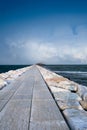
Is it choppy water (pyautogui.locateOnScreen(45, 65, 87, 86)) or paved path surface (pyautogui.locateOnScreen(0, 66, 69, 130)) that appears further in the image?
choppy water (pyautogui.locateOnScreen(45, 65, 87, 86))

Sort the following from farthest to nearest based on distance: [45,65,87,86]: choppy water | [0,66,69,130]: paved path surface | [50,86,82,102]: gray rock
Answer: [45,65,87,86]: choppy water < [50,86,82,102]: gray rock < [0,66,69,130]: paved path surface

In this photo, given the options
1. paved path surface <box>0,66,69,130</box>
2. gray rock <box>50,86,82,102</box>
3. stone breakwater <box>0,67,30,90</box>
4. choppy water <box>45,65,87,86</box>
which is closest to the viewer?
paved path surface <box>0,66,69,130</box>

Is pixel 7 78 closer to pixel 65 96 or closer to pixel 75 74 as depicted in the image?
pixel 65 96

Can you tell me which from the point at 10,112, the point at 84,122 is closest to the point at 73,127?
the point at 84,122

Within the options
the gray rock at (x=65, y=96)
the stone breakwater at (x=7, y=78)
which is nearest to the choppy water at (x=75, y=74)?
the stone breakwater at (x=7, y=78)

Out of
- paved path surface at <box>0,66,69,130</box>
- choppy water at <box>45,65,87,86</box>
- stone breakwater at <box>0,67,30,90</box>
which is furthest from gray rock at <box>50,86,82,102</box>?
choppy water at <box>45,65,87,86</box>

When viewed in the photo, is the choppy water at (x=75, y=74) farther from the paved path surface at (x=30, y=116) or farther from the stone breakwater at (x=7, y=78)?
the paved path surface at (x=30, y=116)

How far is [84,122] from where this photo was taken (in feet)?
8.93

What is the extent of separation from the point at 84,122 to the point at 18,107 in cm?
120

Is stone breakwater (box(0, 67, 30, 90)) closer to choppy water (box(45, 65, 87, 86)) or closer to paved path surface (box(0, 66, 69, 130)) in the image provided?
paved path surface (box(0, 66, 69, 130))

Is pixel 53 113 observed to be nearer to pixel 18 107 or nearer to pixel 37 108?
pixel 37 108

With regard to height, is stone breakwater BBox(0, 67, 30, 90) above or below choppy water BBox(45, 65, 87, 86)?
above

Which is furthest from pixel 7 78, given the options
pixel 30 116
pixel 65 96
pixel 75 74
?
pixel 75 74

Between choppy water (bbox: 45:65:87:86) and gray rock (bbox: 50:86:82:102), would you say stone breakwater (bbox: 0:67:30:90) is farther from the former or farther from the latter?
choppy water (bbox: 45:65:87:86)
